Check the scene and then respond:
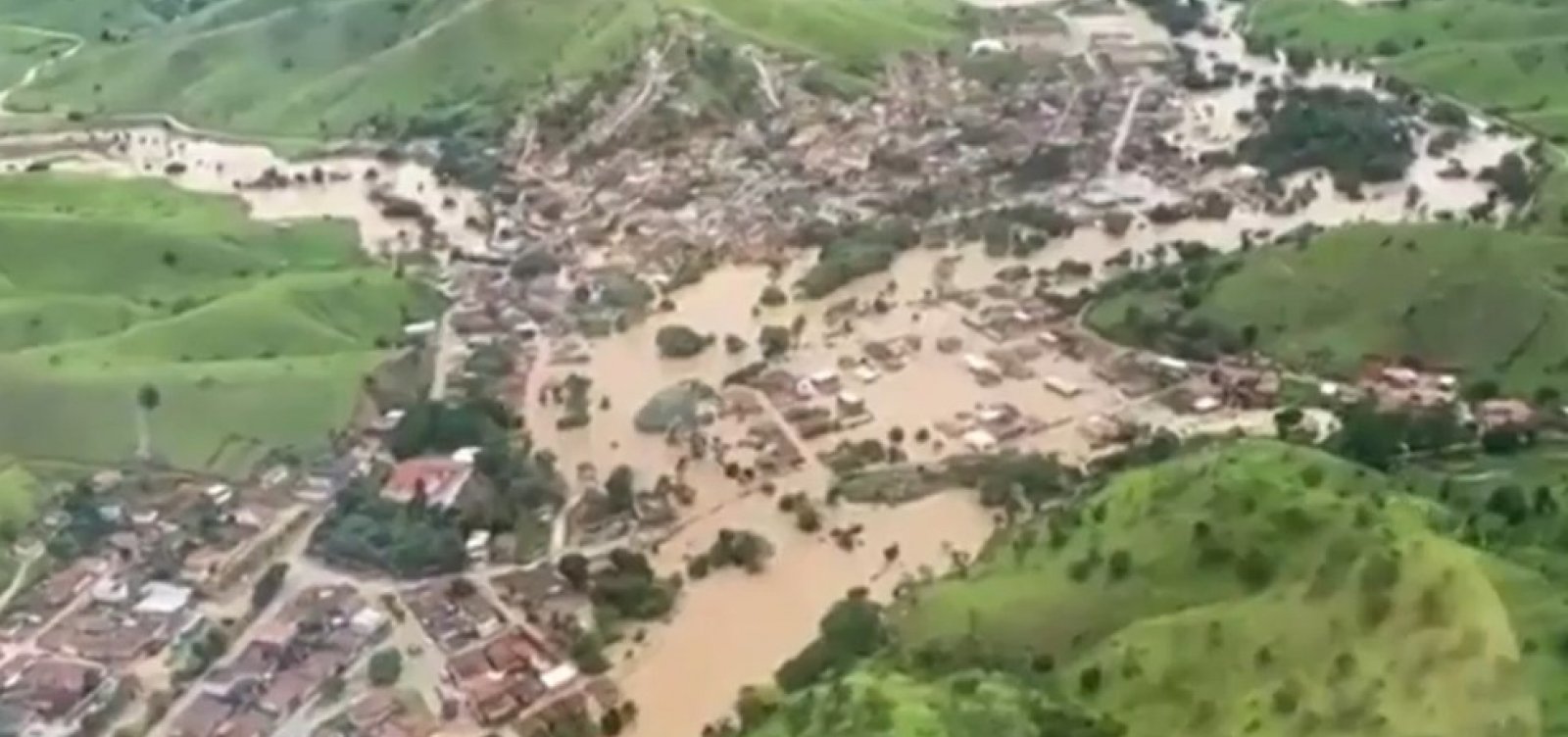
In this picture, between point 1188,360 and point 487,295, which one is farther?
point 487,295

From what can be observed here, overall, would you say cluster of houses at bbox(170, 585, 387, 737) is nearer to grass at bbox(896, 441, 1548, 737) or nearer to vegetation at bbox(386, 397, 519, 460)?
vegetation at bbox(386, 397, 519, 460)

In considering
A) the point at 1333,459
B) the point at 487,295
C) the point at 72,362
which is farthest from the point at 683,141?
the point at 1333,459

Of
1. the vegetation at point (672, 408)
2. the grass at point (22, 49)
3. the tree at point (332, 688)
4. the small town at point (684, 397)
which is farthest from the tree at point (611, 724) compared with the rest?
the grass at point (22, 49)

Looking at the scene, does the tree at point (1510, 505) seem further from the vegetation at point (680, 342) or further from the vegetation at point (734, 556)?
the vegetation at point (680, 342)

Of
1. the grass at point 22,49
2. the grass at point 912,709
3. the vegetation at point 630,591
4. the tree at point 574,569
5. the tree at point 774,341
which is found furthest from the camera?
the grass at point 22,49

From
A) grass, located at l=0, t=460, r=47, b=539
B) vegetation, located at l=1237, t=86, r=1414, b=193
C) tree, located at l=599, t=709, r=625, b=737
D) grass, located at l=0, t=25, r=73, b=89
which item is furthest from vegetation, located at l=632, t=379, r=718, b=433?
grass, located at l=0, t=25, r=73, b=89

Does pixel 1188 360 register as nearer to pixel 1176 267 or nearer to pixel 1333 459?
pixel 1176 267
